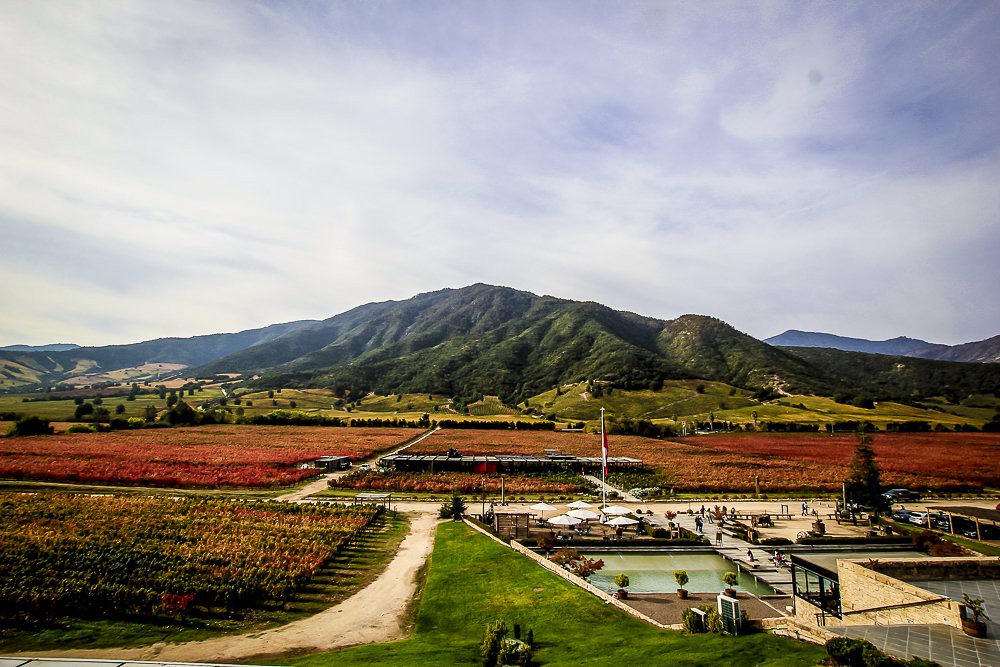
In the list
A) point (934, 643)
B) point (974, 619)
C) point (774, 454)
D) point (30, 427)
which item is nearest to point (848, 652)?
point (934, 643)

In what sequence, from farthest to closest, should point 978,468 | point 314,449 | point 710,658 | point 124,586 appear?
point 314,449, point 978,468, point 124,586, point 710,658

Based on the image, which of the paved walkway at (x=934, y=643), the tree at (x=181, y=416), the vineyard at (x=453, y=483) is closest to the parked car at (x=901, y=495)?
the vineyard at (x=453, y=483)

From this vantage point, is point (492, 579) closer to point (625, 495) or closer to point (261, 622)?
point (261, 622)

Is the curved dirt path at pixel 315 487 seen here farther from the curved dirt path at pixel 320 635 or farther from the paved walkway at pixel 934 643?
the paved walkway at pixel 934 643

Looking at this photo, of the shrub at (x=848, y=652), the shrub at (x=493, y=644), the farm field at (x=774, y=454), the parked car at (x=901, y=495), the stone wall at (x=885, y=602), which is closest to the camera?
the shrub at (x=848, y=652)

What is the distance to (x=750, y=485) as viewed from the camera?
54.8 metres

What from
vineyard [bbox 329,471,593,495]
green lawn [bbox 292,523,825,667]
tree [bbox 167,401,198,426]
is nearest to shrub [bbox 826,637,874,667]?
green lawn [bbox 292,523,825,667]

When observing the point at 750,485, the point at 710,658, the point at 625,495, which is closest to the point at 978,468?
the point at 750,485

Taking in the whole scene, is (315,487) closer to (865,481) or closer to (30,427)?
(865,481)

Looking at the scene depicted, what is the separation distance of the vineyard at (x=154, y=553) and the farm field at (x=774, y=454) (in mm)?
40302

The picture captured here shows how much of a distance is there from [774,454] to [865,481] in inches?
1586

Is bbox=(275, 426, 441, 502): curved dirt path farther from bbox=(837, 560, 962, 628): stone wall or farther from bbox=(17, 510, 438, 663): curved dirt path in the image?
bbox=(837, 560, 962, 628): stone wall

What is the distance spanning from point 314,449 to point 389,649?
209 ft

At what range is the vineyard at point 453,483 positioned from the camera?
5175 centimetres
